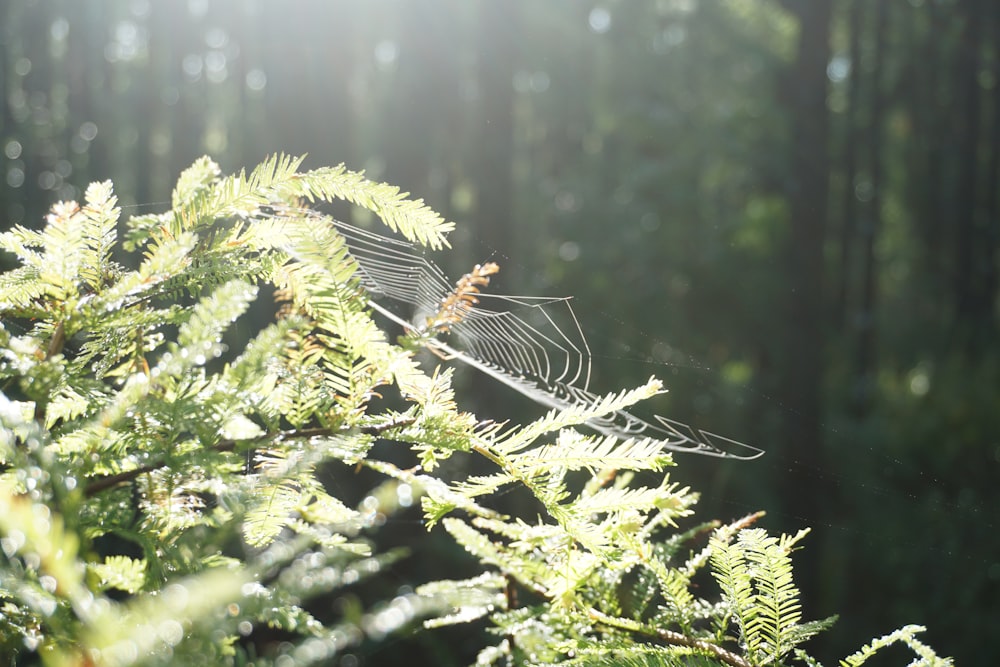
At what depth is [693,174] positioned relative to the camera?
12078 millimetres

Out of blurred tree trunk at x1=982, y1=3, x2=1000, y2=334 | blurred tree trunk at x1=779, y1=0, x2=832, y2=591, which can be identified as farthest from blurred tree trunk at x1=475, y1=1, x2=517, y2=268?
blurred tree trunk at x1=982, y1=3, x2=1000, y2=334

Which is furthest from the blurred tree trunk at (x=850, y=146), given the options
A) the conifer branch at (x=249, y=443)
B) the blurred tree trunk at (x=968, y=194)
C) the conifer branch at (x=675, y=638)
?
Answer: the conifer branch at (x=249, y=443)

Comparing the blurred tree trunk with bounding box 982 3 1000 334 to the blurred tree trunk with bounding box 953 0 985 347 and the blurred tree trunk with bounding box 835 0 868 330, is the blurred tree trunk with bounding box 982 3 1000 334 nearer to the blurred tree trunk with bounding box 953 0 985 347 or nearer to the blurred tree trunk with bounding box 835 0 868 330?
the blurred tree trunk with bounding box 953 0 985 347

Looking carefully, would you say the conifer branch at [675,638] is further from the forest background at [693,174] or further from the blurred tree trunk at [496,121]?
the blurred tree trunk at [496,121]

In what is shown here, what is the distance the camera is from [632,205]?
458 inches

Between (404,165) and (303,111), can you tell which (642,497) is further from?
(404,165)

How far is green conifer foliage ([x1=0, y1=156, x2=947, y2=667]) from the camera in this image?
0.66 m

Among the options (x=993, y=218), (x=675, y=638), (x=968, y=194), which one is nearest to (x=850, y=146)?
(x=968, y=194)

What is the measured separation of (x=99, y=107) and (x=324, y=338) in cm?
1223

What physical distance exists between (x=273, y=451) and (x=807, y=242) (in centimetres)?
677

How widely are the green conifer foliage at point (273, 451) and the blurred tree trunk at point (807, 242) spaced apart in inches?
238

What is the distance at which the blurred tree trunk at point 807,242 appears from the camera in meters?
6.63

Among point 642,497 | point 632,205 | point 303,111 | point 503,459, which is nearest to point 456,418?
point 503,459

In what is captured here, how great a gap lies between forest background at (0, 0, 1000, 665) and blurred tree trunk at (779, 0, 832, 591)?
0.03 meters
